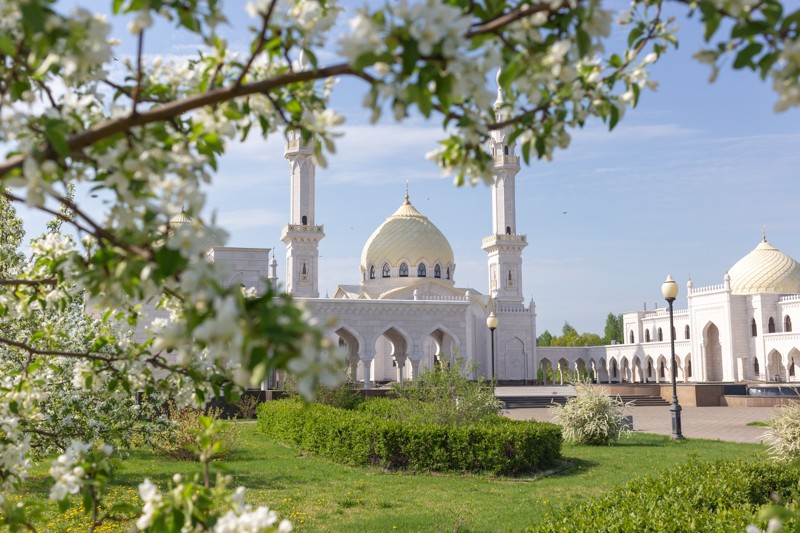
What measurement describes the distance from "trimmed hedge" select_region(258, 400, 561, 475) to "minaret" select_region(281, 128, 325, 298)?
2500 cm

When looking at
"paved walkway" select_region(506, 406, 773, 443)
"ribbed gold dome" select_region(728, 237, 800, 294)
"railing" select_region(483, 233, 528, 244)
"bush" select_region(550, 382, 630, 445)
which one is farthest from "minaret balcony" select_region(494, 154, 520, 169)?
"bush" select_region(550, 382, 630, 445)

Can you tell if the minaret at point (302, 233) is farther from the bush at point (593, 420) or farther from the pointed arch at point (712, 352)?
the bush at point (593, 420)

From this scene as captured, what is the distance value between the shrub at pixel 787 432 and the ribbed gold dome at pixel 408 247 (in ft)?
112

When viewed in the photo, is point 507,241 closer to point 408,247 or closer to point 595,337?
point 408,247

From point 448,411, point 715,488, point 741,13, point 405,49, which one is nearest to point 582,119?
point 741,13

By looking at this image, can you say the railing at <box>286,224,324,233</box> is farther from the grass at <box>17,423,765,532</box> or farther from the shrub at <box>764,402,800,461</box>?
the shrub at <box>764,402,800,461</box>

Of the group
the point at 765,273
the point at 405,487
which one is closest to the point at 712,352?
the point at 765,273

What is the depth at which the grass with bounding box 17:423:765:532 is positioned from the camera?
7303mm

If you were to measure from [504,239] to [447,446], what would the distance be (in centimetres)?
3163

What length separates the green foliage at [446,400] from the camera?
37.8 feet

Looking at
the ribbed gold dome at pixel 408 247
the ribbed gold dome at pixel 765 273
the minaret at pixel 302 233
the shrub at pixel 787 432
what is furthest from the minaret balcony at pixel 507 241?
the shrub at pixel 787 432

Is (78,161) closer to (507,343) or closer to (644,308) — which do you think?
(507,343)

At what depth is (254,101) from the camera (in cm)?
233

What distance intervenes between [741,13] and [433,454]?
925 cm
